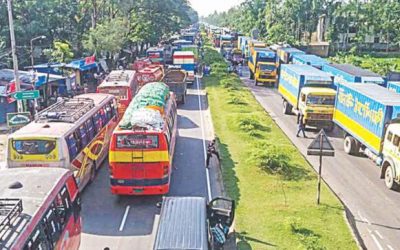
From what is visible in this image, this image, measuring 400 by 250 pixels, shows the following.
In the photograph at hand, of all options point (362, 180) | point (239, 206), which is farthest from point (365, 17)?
point (239, 206)

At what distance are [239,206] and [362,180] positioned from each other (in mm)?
6137

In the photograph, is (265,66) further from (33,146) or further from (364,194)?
(33,146)

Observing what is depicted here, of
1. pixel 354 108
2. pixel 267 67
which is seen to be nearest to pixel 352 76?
pixel 354 108

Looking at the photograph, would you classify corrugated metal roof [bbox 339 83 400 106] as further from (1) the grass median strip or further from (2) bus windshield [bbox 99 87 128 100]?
(2) bus windshield [bbox 99 87 128 100]

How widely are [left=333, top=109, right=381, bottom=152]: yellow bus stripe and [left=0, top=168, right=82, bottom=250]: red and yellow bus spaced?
486 inches

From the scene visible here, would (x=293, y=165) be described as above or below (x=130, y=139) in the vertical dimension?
below

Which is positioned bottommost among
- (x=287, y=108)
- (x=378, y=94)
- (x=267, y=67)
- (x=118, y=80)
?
(x=287, y=108)

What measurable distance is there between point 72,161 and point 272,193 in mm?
6454

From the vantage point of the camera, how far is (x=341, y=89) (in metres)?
23.5

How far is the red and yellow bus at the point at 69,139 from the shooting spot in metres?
14.2

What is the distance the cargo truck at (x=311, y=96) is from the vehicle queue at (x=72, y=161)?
809 centimetres

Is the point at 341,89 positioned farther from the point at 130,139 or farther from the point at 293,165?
the point at 130,139

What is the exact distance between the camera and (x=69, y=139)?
1492 cm

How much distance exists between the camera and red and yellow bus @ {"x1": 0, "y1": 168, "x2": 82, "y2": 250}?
7758 mm
